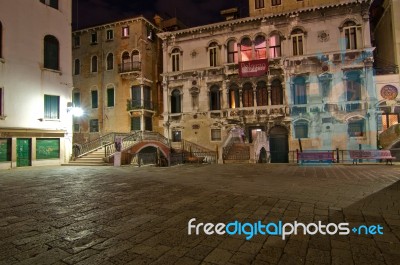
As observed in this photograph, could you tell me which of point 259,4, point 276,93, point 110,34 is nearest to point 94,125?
point 110,34

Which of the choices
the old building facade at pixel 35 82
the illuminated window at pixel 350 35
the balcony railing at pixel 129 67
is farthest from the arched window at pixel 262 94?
the old building facade at pixel 35 82

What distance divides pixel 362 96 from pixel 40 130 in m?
26.6

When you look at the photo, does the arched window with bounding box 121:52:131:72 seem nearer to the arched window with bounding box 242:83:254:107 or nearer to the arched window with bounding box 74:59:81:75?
the arched window with bounding box 74:59:81:75

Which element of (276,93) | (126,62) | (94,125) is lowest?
(94,125)

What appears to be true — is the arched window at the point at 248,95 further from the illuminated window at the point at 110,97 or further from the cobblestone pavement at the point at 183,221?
the cobblestone pavement at the point at 183,221

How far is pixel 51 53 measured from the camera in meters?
20.6

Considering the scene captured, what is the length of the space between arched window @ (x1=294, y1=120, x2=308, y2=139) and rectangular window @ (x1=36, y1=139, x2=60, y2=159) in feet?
68.4

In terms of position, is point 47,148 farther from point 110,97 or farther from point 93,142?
point 110,97

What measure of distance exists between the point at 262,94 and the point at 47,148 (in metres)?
19.7

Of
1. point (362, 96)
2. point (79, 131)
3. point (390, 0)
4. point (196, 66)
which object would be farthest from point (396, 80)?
point (79, 131)

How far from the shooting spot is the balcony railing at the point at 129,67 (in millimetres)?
28891

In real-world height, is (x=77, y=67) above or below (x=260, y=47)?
above

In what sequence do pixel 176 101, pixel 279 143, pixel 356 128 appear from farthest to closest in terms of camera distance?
pixel 176 101 < pixel 279 143 < pixel 356 128

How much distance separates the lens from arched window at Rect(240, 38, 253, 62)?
85.5ft
